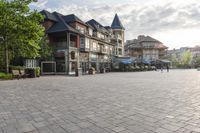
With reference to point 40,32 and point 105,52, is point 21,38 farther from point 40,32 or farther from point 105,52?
point 105,52

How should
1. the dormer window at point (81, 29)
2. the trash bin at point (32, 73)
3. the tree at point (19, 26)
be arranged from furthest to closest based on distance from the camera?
the dormer window at point (81, 29) < the trash bin at point (32, 73) < the tree at point (19, 26)

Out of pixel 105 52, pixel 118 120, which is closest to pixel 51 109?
pixel 118 120

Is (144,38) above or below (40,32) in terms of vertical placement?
above

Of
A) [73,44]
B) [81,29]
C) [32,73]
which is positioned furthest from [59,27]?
[32,73]

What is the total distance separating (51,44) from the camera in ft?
106

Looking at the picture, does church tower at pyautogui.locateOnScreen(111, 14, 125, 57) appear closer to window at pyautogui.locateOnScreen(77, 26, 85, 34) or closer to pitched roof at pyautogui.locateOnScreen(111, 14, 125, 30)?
pitched roof at pyautogui.locateOnScreen(111, 14, 125, 30)

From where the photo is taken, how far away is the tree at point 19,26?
1977 centimetres

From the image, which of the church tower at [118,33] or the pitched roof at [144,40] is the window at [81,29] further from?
the pitched roof at [144,40]

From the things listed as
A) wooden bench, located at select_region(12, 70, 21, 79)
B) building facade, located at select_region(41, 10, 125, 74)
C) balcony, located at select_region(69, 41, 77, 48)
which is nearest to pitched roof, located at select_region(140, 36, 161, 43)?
building facade, located at select_region(41, 10, 125, 74)

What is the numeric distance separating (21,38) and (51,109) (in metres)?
16.4

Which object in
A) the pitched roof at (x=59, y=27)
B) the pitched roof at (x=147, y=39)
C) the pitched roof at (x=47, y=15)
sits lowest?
the pitched roof at (x=59, y=27)

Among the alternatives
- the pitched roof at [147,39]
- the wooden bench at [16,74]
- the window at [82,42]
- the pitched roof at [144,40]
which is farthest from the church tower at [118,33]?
the wooden bench at [16,74]

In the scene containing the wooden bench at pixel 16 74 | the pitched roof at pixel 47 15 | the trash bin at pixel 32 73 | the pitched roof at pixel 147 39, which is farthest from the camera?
the pitched roof at pixel 147 39

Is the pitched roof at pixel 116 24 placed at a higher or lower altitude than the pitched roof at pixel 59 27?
higher
